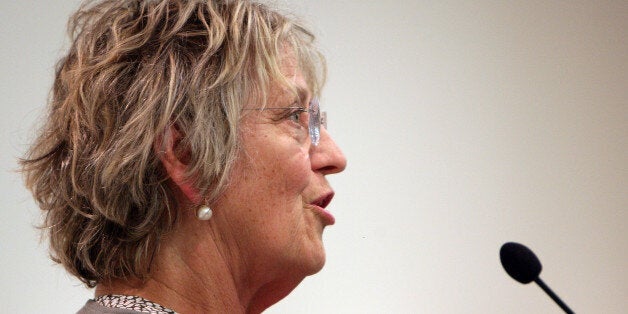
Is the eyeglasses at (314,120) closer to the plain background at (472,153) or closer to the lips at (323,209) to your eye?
the lips at (323,209)

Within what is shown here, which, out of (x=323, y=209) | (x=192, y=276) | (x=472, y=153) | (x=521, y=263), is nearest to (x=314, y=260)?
(x=323, y=209)

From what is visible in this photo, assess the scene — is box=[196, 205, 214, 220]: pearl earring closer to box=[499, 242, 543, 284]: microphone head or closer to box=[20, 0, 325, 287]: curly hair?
box=[20, 0, 325, 287]: curly hair

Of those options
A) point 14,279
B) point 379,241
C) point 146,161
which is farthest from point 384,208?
point 146,161

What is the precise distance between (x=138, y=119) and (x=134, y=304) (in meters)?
0.28

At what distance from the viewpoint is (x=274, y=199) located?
4.61 feet

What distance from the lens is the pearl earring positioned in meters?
1.37

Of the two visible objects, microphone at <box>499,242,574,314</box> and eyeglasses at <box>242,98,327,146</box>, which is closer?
microphone at <box>499,242,574,314</box>

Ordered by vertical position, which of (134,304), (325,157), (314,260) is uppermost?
(325,157)

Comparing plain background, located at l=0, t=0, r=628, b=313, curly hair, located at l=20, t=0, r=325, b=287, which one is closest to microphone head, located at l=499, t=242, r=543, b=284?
curly hair, located at l=20, t=0, r=325, b=287

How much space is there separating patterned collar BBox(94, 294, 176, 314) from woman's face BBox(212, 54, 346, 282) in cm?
14

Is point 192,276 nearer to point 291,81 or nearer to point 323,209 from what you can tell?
point 323,209

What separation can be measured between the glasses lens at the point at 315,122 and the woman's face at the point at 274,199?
3 centimetres

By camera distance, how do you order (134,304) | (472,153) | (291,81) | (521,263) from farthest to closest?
1. (472,153)
2. (291,81)
3. (134,304)
4. (521,263)

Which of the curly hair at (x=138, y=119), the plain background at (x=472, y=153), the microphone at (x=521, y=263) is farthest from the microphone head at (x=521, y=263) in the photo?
the plain background at (x=472, y=153)
